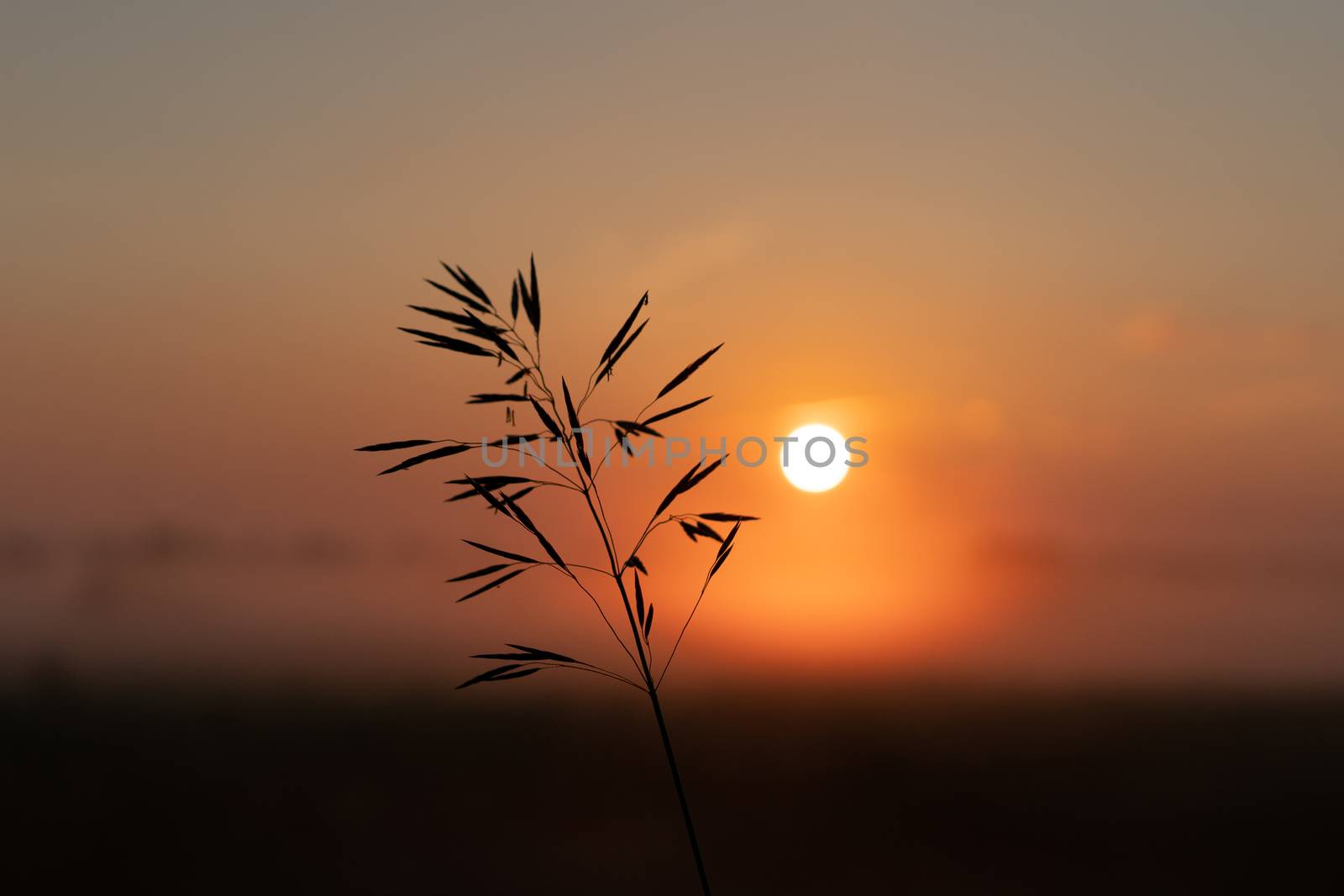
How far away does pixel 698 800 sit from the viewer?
84.3 ft

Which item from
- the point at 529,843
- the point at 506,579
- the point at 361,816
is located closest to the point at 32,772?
the point at 361,816

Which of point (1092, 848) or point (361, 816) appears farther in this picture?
point (361, 816)

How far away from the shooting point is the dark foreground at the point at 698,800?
19016 mm

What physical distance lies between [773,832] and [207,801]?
60.6 feet

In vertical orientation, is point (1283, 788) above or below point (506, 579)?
below

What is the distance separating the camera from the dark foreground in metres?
19.0

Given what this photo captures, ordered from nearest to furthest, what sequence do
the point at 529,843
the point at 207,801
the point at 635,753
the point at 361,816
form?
the point at 529,843 → the point at 361,816 → the point at 635,753 → the point at 207,801

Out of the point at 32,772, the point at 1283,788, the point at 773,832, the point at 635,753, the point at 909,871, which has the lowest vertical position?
the point at 1283,788

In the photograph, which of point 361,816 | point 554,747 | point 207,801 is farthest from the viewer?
point 554,747

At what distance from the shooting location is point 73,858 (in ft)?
73.7

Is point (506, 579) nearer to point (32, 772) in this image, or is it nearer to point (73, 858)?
point (73, 858)

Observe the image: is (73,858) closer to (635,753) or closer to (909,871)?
(635,753)

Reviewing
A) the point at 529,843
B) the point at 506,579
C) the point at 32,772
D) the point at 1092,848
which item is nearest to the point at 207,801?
the point at 32,772

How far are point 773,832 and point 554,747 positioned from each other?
14.2 m
